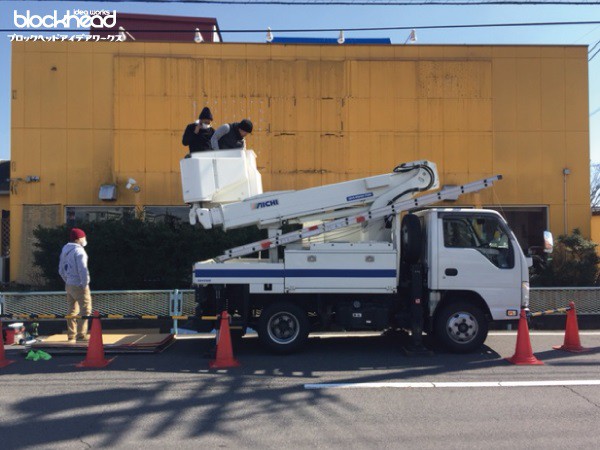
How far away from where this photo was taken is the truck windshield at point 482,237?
8586 mm

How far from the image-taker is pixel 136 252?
12.7 meters

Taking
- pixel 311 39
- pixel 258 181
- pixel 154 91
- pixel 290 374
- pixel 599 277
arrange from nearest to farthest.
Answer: pixel 290 374 → pixel 258 181 → pixel 599 277 → pixel 154 91 → pixel 311 39

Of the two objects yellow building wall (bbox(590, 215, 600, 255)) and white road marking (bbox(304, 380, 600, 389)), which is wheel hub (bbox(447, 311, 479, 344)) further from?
yellow building wall (bbox(590, 215, 600, 255))

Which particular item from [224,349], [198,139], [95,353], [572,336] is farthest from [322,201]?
[572,336]

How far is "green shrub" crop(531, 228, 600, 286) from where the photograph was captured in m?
13.7

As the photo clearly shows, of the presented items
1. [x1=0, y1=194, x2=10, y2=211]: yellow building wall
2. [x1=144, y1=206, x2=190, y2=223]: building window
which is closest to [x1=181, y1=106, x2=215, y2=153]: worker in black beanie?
[x1=144, y1=206, x2=190, y2=223]: building window

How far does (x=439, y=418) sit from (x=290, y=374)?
7.74 feet

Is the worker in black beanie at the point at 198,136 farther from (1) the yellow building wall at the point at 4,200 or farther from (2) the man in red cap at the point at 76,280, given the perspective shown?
(1) the yellow building wall at the point at 4,200

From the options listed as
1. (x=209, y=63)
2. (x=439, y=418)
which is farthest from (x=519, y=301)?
(x=209, y=63)

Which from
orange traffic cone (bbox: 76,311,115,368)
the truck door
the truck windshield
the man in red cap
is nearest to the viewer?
orange traffic cone (bbox: 76,311,115,368)

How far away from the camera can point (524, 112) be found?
1587 centimetres

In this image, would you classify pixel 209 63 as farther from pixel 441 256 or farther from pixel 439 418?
pixel 439 418

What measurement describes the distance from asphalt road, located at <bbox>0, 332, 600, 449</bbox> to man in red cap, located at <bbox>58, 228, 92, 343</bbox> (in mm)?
987

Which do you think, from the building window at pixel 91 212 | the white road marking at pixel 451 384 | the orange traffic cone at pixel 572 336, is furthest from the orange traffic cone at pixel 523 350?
the building window at pixel 91 212
